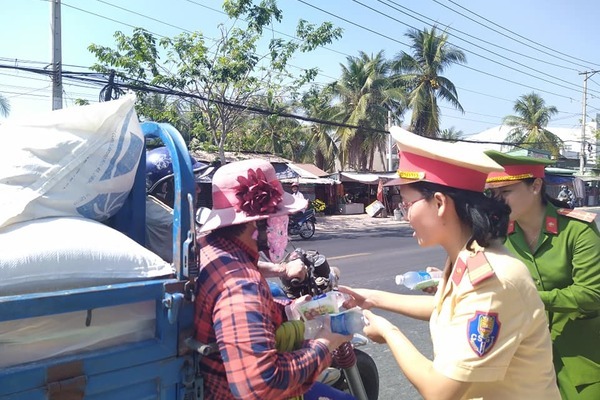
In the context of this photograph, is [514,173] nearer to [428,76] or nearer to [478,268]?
[478,268]

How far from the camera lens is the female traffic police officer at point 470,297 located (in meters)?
1.35

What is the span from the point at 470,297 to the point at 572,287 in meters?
1.05

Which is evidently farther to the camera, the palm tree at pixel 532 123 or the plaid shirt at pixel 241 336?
the palm tree at pixel 532 123

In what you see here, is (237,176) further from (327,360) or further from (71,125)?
(327,360)

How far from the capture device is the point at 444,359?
1.37m

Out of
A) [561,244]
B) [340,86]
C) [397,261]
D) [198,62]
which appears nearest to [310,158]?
[340,86]

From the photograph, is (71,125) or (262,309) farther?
(71,125)

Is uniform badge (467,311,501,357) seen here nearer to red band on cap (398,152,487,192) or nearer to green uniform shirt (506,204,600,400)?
red band on cap (398,152,487,192)

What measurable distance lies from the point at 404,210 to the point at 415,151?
20cm

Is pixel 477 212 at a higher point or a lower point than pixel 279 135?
lower

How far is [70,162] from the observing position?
1.68 meters

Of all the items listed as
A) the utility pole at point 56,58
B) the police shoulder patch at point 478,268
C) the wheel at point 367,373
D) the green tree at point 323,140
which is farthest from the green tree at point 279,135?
the police shoulder patch at point 478,268

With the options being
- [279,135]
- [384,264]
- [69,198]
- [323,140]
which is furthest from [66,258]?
[323,140]

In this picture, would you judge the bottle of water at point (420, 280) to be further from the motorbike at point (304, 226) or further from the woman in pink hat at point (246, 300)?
the motorbike at point (304, 226)
